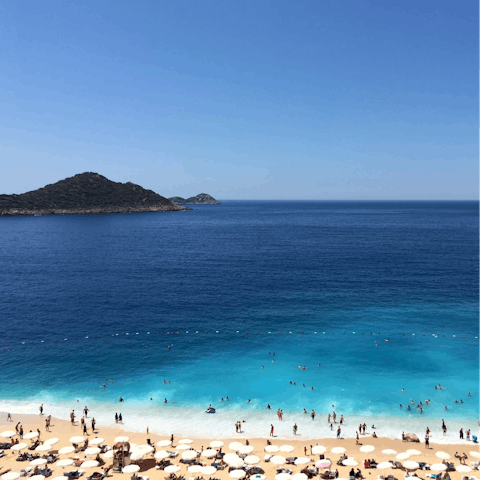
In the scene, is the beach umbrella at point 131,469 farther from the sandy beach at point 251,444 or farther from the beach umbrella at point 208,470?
the beach umbrella at point 208,470

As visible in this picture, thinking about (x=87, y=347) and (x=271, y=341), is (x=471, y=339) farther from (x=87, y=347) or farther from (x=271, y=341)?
(x=87, y=347)

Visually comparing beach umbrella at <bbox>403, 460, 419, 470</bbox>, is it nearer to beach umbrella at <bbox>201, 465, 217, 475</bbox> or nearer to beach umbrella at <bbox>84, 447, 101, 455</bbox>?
beach umbrella at <bbox>201, 465, 217, 475</bbox>

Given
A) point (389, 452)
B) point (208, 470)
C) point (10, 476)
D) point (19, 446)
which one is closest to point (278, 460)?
point (208, 470)

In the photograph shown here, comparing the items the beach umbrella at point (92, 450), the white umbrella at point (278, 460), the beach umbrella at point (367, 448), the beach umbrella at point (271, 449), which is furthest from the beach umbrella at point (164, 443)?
the beach umbrella at point (367, 448)

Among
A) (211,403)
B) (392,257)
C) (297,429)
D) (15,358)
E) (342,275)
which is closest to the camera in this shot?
(297,429)

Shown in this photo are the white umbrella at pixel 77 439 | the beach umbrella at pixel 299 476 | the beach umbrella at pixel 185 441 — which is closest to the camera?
the beach umbrella at pixel 299 476

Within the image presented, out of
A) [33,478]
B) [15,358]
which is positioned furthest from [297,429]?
[15,358]

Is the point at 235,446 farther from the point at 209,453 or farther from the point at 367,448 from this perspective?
the point at 367,448
